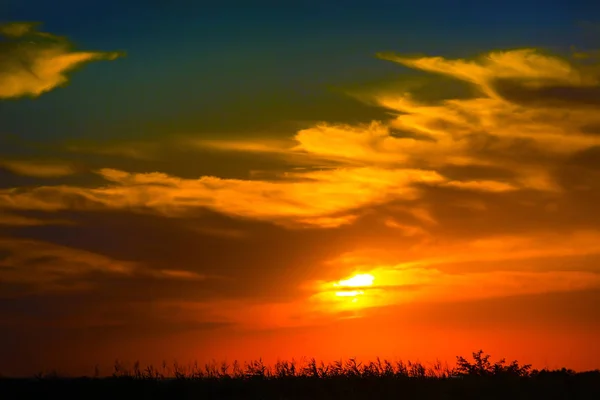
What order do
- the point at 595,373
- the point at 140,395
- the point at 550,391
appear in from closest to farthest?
the point at 140,395 < the point at 550,391 < the point at 595,373

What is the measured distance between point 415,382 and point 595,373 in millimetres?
8920

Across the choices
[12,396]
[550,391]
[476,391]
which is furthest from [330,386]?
[12,396]

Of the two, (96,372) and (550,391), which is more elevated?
(96,372)

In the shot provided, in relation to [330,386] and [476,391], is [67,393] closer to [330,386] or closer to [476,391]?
[330,386]

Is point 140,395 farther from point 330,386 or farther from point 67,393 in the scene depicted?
point 330,386

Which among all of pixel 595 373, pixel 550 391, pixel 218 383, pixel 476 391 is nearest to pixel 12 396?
pixel 218 383

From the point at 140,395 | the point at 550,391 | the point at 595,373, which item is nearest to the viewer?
the point at 140,395

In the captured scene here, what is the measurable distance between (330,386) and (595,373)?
A: 1218cm

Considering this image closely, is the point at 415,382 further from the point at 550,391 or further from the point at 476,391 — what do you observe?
the point at 550,391

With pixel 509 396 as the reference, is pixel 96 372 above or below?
above

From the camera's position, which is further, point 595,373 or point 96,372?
point 595,373

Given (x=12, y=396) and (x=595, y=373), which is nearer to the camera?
(x=12, y=396)

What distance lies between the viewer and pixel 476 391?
112ft

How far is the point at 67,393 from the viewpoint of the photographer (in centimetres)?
3353
